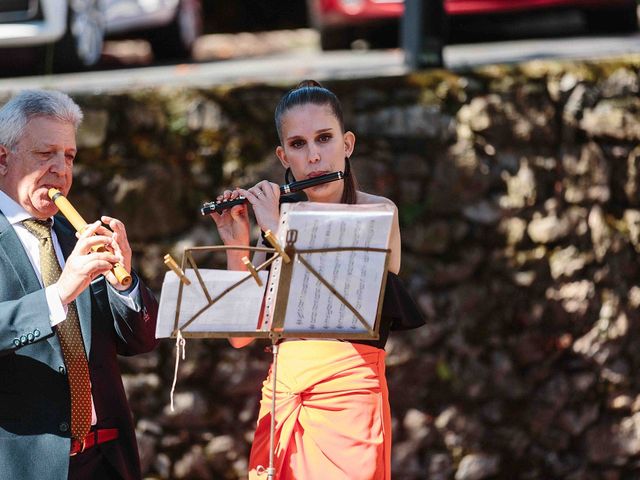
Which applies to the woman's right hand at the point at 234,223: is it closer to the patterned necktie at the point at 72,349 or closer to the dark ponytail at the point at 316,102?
the dark ponytail at the point at 316,102

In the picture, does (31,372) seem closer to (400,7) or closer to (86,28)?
(86,28)

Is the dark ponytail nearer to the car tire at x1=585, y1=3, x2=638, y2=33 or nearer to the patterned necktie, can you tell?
the patterned necktie

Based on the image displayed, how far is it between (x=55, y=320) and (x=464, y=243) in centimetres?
319

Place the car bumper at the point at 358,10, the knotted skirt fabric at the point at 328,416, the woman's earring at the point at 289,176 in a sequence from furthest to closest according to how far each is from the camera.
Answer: the car bumper at the point at 358,10
the woman's earring at the point at 289,176
the knotted skirt fabric at the point at 328,416

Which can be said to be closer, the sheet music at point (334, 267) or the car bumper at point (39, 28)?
the sheet music at point (334, 267)

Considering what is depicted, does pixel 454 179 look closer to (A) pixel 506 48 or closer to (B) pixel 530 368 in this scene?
(B) pixel 530 368

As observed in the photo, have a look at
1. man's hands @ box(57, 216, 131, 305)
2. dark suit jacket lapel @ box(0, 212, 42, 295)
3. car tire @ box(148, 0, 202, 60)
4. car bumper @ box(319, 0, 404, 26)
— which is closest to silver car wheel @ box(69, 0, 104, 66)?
car tire @ box(148, 0, 202, 60)

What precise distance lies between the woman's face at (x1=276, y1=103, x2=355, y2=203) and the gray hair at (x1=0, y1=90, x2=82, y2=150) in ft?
2.40

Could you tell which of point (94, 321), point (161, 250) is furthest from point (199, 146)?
point (94, 321)

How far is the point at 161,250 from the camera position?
19.3ft

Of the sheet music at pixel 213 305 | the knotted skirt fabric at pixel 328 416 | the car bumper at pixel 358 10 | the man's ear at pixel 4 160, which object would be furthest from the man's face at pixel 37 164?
the car bumper at pixel 358 10

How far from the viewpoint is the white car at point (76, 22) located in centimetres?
707

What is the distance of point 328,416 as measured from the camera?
367cm

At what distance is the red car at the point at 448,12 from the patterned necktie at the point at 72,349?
4.72 m
